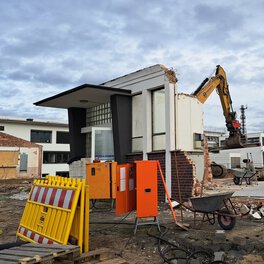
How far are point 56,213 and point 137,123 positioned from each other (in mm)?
7537

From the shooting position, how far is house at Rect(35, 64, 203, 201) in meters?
11.9

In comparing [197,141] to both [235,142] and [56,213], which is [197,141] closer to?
[56,213]

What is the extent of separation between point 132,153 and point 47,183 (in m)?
6.43

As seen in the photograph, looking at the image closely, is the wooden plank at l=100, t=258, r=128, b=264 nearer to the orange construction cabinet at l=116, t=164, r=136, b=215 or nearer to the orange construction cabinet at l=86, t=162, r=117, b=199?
the orange construction cabinet at l=116, t=164, r=136, b=215

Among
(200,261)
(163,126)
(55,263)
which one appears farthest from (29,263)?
(163,126)

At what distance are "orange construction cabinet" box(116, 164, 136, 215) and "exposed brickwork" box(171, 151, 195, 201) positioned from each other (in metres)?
3.31

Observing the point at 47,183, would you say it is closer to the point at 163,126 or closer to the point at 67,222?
the point at 67,222

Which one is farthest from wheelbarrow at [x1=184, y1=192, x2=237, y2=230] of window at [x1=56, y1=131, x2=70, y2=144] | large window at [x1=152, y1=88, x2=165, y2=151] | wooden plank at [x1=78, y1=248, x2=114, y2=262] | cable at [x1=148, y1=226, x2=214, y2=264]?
window at [x1=56, y1=131, x2=70, y2=144]

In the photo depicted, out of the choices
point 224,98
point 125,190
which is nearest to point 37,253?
point 125,190

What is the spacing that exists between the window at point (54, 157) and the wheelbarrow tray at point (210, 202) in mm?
41605

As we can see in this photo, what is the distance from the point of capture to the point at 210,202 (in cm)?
750

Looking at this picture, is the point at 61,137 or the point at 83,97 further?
the point at 61,137

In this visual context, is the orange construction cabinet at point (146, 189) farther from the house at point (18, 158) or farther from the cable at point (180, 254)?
the house at point (18, 158)

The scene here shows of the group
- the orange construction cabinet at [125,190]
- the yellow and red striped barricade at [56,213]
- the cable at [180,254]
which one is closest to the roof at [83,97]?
the orange construction cabinet at [125,190]
